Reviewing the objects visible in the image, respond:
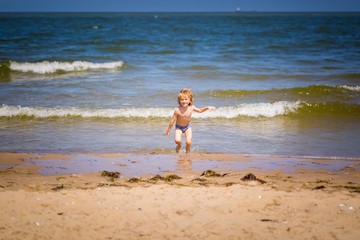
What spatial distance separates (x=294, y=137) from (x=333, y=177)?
2.80 meters

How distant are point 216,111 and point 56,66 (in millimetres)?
9528

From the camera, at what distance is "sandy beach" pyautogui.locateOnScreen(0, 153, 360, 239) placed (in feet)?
11.9

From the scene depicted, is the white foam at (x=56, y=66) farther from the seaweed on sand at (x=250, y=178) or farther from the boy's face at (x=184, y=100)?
the seaweed on sand at (x=250, y=178)

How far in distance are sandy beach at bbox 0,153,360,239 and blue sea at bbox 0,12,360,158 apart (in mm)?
2032

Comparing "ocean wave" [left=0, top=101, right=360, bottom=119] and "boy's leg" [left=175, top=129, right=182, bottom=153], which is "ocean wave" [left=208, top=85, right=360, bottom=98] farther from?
"boy's leg" [left=175, top=129, right=182, bottom=153]

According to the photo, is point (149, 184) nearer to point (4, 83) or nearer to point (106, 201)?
point (106, 201)

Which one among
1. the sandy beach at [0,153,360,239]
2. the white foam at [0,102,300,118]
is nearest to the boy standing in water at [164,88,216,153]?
the sandy beach at [0,153,360,239]

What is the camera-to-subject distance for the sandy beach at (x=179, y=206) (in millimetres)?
3640

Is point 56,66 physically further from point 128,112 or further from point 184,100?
point 184,100

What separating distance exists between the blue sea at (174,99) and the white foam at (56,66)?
0.04m

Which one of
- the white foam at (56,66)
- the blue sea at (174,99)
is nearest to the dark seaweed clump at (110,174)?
the blue sea at (174,99)

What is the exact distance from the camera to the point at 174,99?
38.6 feet

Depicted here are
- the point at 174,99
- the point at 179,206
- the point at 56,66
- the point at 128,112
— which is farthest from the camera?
the point at 56,66

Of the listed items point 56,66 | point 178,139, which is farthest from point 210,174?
point 56,66
